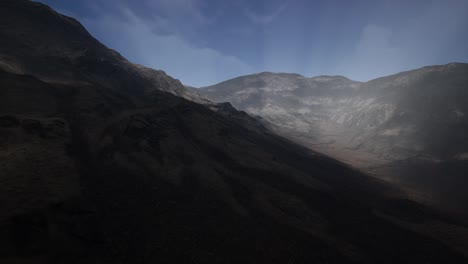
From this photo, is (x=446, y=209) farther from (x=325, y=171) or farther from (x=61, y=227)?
(x=61, y=227)

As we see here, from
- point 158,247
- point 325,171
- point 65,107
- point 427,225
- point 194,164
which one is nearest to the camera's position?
point 158,247

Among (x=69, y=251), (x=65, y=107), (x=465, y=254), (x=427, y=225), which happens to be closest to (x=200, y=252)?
(x=69, y=251)

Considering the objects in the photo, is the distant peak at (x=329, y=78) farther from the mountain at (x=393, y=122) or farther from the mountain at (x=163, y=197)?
the mountain at (x=163, y=197)

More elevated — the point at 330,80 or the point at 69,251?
the point at 330,80

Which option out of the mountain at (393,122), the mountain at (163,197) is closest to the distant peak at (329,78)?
the mountain at (393,122)

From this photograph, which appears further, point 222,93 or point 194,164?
point 222,93

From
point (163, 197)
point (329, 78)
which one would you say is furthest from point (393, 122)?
point (329, 78)
